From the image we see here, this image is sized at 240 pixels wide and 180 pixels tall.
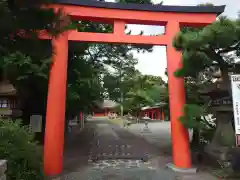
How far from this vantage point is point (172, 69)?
711 cm

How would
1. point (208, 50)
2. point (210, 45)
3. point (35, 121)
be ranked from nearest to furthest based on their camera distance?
1. point (210, 45)
2. point (208, 50)
3. point (35, 121)

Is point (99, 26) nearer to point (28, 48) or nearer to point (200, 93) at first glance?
point (200, 93)

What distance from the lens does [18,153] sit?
4.50m

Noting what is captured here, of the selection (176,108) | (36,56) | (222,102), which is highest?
(36,56)

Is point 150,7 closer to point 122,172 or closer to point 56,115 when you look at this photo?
point 56,115

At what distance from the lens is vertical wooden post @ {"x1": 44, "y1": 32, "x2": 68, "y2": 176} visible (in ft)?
20.4

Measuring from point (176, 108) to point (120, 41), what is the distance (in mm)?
2731

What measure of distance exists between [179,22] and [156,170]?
189 inches

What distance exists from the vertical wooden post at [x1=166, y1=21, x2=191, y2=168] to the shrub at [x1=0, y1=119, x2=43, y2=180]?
3962mm

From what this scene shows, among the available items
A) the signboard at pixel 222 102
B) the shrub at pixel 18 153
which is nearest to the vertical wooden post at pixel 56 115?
the shrub at pixel 18 153

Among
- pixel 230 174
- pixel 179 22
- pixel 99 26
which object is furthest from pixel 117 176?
pixel 99 26

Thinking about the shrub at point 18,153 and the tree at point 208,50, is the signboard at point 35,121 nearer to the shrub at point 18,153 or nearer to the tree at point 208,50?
the shrub at point 18,153

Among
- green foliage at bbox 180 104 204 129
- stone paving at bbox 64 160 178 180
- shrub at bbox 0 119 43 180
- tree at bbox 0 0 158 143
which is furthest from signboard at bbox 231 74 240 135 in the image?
shrub at bbox 0 119 43 180

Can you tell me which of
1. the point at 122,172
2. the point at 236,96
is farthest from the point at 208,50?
the point at 122,172
